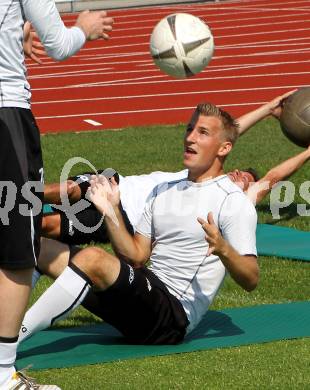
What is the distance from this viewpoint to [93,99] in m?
17.6

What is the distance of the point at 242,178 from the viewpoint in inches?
348

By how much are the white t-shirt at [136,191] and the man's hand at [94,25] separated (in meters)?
2.39

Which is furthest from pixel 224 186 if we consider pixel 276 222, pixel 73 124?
pixel 73 124

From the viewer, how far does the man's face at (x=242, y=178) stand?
8.67 metres

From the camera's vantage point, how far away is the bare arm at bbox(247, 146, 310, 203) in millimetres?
8930

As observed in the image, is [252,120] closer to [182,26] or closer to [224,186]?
[182,26]

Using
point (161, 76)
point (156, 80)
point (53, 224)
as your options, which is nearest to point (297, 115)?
point (53, 224)

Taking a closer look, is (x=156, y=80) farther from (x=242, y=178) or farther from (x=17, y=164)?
(x=17, y=164)

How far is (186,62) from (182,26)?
425mm

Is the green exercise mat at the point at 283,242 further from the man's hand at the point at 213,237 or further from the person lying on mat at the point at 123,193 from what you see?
the man's hand at the point at 213,237

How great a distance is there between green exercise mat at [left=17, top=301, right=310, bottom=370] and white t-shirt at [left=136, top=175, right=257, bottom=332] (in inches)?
8.5

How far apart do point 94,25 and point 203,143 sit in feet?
3.51

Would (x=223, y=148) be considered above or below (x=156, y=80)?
above

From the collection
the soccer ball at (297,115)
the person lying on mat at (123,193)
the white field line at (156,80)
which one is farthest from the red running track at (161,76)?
the person lying on mat at (123,193)
